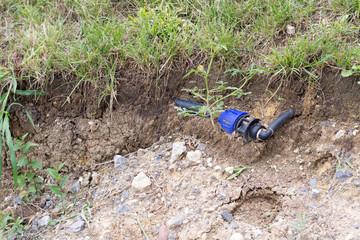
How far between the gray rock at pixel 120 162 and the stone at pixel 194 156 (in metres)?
0.42

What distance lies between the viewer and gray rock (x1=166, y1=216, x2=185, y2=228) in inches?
65.6

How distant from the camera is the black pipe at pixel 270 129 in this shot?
1.86 meters

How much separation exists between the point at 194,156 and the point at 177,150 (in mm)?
112

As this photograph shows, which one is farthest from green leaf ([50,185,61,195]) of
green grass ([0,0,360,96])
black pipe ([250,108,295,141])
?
black pipe ([250,108,295,141])

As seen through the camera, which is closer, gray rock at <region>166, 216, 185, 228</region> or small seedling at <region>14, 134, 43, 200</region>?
gray rock at <region>166, 216, 185, 228</region>

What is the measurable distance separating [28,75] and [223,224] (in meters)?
1.51

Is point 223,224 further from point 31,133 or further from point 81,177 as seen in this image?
point 31,133

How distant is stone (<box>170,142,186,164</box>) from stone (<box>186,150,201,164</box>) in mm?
47

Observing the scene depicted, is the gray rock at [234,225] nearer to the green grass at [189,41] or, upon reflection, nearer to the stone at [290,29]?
the green grass at [189,41]

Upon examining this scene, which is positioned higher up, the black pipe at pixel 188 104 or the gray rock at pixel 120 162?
the black pipe at pixel 188 104

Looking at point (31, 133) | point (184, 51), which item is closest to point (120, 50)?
point (184, 51)

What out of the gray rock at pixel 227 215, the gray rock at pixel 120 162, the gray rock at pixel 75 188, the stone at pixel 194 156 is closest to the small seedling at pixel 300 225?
the gray rock at pixel 227 215

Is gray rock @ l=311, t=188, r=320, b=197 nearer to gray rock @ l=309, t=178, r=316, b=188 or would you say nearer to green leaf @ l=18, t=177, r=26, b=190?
gray rock @ l=309, t=178, r=316, b=188

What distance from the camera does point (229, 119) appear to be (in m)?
1.92
